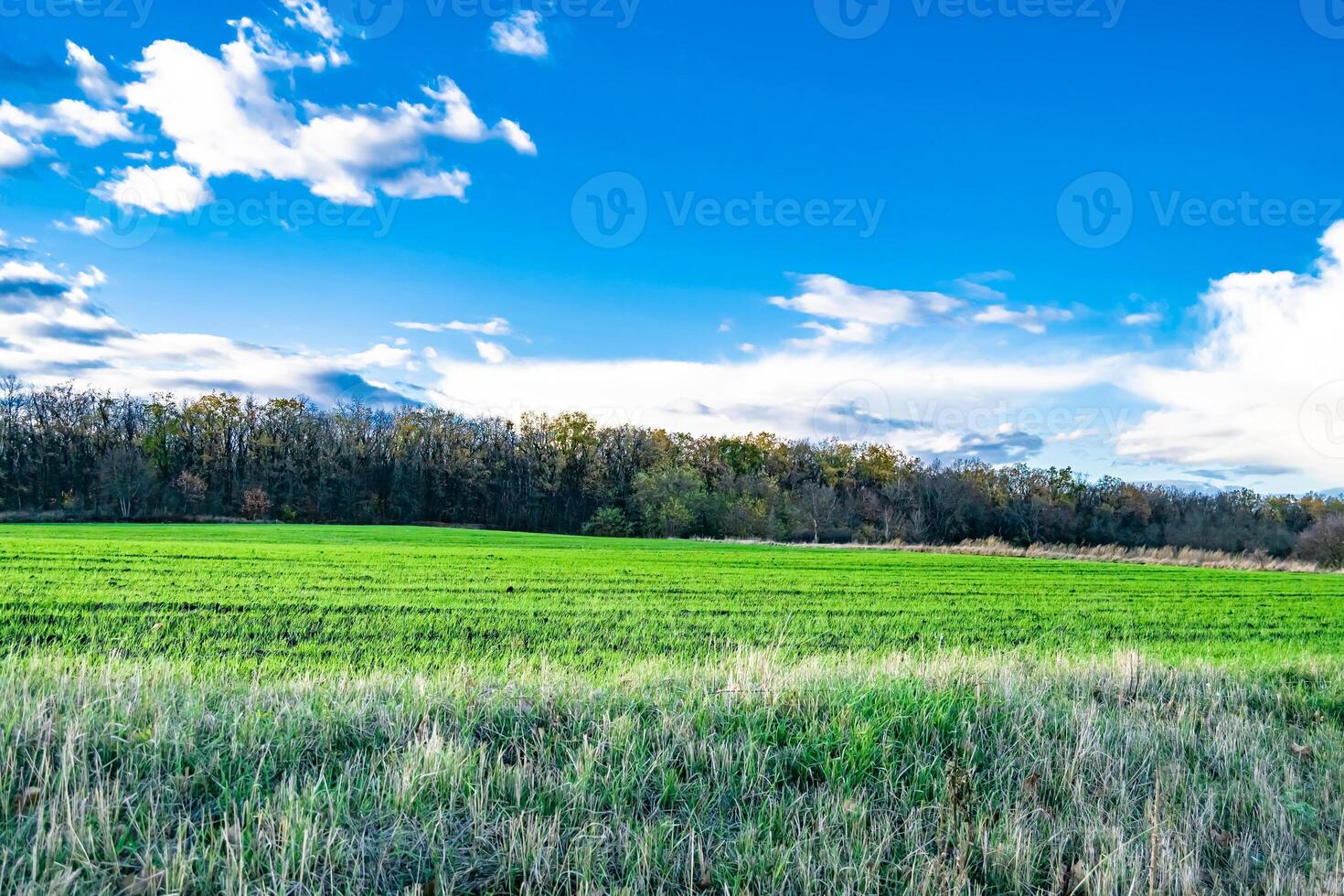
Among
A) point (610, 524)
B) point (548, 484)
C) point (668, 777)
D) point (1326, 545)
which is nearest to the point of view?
point (668, 777)

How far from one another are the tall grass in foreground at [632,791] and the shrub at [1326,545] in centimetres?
7123

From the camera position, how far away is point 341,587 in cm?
1834

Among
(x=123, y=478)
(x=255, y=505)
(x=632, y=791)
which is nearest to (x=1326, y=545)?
(x=632, y=791)

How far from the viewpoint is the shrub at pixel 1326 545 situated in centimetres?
5962

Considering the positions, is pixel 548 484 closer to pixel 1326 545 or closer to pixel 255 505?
pixel 255 505

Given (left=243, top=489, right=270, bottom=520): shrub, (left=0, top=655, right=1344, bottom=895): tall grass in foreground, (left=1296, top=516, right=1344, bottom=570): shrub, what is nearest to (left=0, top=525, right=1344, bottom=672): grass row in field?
(left=0, top=655, right=1344, bottom=895): tall grass in foreground

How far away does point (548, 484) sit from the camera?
96.3 metres

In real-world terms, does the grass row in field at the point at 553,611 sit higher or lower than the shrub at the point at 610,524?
higher

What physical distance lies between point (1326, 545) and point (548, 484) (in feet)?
259

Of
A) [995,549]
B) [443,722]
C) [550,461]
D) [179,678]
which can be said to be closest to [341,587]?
[179,678]

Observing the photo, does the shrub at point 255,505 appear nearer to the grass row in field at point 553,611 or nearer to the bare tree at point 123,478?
the bare tree at point 123,478

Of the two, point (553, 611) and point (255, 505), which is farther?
point (255, 505)

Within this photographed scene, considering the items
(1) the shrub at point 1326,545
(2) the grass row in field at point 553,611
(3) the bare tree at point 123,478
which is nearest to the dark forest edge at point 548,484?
(3) the bare tree at point 123,478

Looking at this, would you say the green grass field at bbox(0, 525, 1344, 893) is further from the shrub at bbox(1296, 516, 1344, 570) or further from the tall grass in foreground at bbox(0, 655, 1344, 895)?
the shrub at bbox(1296, 516, 1344, 570)
